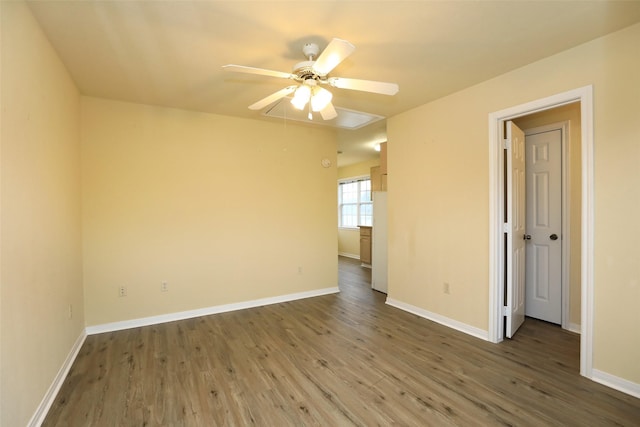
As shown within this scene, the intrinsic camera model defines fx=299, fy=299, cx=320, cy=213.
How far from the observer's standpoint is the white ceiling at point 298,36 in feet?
5.93

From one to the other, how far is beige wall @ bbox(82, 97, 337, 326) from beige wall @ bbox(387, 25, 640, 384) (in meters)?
1.24

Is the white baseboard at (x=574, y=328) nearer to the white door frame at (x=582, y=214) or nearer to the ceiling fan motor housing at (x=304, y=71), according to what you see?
the white door frame at (x=582, y=214)

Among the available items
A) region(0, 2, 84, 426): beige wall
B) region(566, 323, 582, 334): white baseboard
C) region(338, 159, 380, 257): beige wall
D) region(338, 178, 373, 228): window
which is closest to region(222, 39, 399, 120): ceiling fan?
region(0, 2, 84, 426): beige wall

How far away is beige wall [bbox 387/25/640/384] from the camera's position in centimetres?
206

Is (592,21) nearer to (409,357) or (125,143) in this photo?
(409,357)

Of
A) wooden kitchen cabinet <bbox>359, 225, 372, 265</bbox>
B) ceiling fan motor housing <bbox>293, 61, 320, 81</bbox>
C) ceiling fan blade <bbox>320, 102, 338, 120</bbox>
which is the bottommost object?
wooden kitchen cabinet <bbox>359, 225, 372, 265</bbox>

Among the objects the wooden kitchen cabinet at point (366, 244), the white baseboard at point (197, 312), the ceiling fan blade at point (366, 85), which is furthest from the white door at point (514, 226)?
the wooden kitchen cabinet at point (366, 244)

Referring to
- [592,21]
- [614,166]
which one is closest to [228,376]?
[614,166]

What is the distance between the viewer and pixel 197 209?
368 cm

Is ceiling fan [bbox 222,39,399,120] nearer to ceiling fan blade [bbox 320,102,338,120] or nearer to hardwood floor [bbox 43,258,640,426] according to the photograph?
ceiling fan blade [bbox 320,102,338,120]

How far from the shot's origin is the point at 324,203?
15.1 ft

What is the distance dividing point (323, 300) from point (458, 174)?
2439 millimetres

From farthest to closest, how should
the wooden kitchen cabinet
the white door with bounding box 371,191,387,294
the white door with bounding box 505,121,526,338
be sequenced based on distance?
the wooden kitchen cabinet, the white door with bounding box 371,191,387,294, the white door with bounding box 505,121,526,338

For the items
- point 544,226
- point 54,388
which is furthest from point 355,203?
point 54,388
